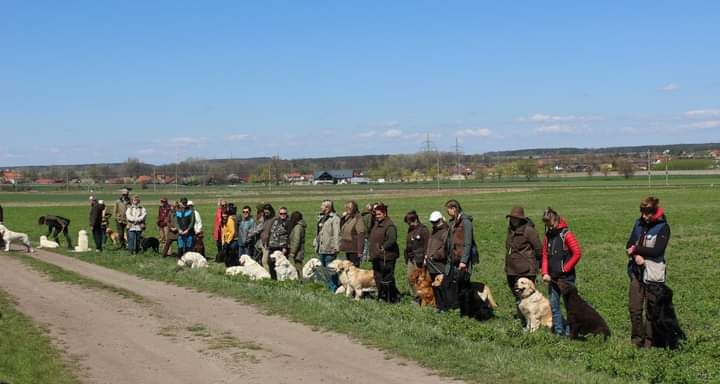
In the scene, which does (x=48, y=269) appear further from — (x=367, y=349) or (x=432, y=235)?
(x=367, y=349)

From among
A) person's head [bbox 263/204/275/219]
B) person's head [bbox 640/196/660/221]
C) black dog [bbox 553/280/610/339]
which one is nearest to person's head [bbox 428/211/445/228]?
black dog [bbox 553/280/610/339]

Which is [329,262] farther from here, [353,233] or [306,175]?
[306,175]

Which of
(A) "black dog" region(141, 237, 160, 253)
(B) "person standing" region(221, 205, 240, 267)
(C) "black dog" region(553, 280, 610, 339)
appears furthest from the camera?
(A) "black dog" region(141, 237, 160, 253)

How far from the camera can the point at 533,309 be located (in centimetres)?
1107

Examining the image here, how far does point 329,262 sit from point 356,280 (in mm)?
1630

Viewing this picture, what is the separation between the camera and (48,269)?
18922 mm

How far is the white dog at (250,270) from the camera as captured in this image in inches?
653

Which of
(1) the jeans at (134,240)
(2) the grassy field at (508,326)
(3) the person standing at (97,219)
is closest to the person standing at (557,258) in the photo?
(2) the grassy field at (508,326)

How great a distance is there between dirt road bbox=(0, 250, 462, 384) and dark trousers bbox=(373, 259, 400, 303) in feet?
7.28

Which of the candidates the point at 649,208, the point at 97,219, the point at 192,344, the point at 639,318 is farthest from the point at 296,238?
the point at 97,219

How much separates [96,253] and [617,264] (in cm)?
1389

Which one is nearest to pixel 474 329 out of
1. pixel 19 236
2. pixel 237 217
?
pixel 237 217

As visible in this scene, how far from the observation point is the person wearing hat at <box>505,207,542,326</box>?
1123 centimetres

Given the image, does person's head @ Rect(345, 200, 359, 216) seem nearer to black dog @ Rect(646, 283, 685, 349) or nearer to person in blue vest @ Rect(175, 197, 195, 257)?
black dog @ Rect(646, 283, 685, 349)
